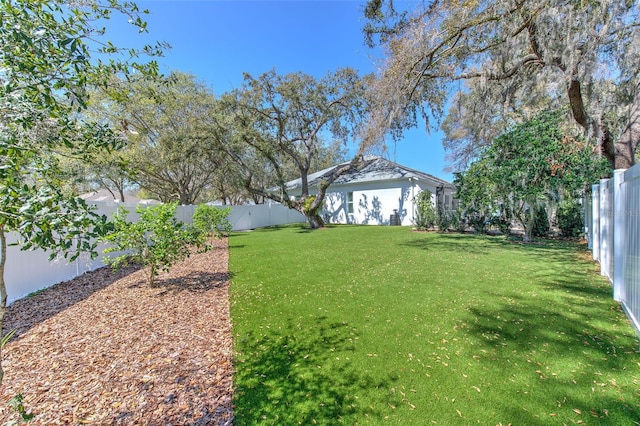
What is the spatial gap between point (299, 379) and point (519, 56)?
9761 mm

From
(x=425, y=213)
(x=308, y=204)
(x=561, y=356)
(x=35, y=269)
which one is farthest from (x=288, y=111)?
(x=561, y=356)

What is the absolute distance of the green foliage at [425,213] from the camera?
1405cm

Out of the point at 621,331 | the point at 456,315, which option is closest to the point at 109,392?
the point at 456,315

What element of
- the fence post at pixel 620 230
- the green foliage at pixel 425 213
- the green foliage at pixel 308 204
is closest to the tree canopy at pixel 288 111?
the green foliage at pixel 308 204

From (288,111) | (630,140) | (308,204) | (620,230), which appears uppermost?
(288,111)

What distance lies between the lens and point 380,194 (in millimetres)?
18203

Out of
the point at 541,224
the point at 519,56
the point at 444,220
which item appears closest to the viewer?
the point at 519,56

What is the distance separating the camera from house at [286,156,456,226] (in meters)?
16.9

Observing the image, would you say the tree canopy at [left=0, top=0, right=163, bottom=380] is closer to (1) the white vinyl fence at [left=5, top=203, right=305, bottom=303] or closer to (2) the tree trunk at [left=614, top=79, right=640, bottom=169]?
(1) the white vinyl fence at [left=5, top=203, right=305, bottom=303]

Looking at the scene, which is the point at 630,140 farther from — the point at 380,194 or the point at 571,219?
the point at 380,194

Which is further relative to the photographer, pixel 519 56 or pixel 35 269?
pixel 519 56

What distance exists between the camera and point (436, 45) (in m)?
6.59

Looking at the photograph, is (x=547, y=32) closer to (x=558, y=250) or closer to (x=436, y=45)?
(x=436, y=45)

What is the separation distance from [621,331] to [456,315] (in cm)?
177
